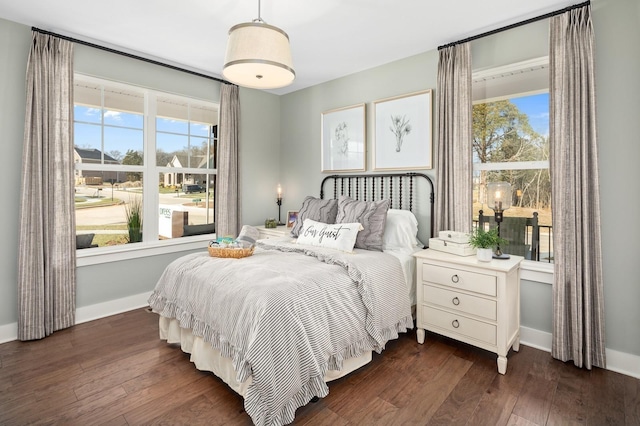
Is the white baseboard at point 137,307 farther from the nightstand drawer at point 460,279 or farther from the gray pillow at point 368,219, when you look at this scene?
the gray pillow at point 368,219

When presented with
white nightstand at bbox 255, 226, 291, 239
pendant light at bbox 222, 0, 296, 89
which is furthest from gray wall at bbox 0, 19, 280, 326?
pendant light at bbox 222, 0, 296, 89

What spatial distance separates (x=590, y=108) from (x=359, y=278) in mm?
2049

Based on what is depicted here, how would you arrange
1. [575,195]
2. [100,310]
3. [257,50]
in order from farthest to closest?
1. [100,310]
2. [575,195]
3. [257,50]

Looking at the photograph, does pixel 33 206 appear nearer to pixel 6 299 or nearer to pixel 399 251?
pixel 6 299

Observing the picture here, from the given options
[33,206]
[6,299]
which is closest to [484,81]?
[33,206]

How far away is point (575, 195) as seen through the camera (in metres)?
2.41

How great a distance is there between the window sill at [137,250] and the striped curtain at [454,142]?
2838mm

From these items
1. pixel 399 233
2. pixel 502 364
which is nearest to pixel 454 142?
pixel 399 233

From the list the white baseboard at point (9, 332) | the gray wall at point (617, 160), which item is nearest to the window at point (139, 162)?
the white baseboard at point (9, 332)

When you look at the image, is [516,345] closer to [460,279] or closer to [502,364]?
[502,364]

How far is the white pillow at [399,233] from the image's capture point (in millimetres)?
3051

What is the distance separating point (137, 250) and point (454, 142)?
11.2 ft

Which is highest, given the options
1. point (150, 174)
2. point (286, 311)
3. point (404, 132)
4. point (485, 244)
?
point (404, 132)

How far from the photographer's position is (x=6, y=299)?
111 inches
